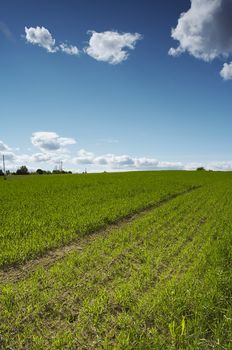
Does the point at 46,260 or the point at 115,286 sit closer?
the point at 115,286

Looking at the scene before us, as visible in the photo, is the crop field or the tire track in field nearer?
the crop field

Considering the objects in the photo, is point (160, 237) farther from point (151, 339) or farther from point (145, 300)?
point (151, 339)

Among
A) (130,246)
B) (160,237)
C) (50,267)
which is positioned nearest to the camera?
(50,267)

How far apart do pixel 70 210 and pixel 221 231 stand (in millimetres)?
8169

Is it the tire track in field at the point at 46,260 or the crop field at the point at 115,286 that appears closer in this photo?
the crop field at the point at 115,286

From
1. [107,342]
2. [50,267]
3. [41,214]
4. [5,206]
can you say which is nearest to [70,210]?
[41,214]

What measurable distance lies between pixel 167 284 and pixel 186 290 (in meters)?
0.50

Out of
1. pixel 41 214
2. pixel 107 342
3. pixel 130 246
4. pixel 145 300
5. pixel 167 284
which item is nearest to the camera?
pixel 107 342

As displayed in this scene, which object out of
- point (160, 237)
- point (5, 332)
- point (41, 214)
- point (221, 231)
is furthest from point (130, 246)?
point (41, 214)

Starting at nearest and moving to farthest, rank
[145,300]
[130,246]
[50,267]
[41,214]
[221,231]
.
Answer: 1. [145,300]
2. [50,267]
3. [130,246]
4. [221,231]
5. [41,214]

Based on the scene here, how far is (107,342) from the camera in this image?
15.5ft

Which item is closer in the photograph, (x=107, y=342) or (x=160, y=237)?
(x=107, y=342)

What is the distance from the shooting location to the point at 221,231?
38.0ft

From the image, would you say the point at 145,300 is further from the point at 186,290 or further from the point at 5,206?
the point at 5,206
